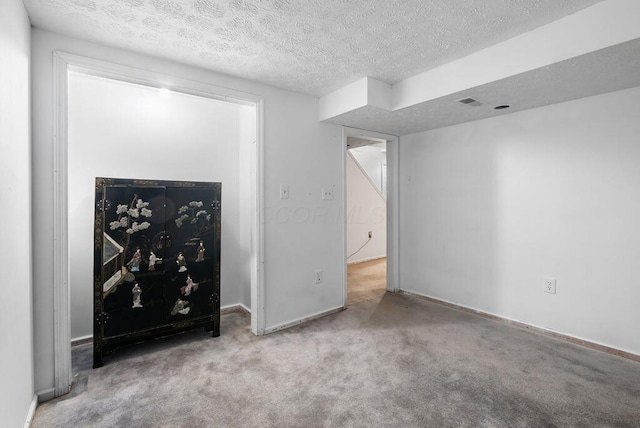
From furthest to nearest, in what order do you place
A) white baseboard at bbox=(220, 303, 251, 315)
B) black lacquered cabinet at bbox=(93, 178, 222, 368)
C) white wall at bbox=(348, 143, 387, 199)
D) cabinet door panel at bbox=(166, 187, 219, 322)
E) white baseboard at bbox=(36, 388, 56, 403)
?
white wall at bbox=(348, 143, 387, 199), white baseboard at bbox=(220, 303, 251, 315), cabinet door panel at bbox=(166, 187, 219, 322), black lacquered cabinet at bbox=(93, 178, 222, 368), white baseboard at bbox=(36, 388, 56, 403)

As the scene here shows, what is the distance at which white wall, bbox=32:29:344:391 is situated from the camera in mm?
1884

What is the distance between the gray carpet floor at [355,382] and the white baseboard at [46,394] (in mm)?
84

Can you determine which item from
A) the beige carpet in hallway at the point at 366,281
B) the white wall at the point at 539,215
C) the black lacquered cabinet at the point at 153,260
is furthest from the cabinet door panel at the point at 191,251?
the white wall at the point at 539,215

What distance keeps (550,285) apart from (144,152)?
386 centimetres

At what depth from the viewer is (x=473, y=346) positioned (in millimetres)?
2486

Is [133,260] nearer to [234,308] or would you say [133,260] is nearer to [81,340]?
[81,340]

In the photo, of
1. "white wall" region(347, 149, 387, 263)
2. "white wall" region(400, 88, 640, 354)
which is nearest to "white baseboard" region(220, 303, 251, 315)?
"white wall" region(400, 88, 640, 354)

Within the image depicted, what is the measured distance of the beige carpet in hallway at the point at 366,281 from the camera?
3.87 m

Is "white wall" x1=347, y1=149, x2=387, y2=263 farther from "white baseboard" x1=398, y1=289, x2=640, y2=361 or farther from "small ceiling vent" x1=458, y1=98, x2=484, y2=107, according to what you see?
"small ceiling vent" x1=458, y1=98, x2=484, y2=107

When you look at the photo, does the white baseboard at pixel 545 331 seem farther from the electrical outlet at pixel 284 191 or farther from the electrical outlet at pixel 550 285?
the electrical outlet at pixel 284 191

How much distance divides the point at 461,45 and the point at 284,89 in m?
1.53

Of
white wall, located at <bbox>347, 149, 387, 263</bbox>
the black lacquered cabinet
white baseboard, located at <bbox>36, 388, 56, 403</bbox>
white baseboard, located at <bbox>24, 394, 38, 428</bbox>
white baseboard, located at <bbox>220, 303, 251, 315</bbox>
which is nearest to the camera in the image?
white baseboard, located at <bbox>24, 394, 38, 428</bbox>

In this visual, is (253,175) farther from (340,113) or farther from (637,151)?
(637,151)

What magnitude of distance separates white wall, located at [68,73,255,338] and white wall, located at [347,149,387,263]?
280 cm
